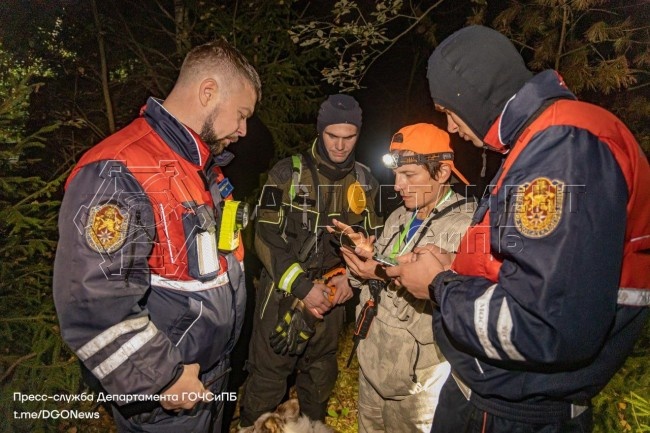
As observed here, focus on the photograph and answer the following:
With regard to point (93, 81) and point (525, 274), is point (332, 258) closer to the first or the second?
point (525, 274)

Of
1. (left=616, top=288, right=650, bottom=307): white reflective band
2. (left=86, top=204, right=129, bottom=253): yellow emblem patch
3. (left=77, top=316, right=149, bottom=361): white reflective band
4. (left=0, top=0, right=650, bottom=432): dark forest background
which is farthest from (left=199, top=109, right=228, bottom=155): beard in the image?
(left=616, top=288, right=650, bottom=307): white reflective band

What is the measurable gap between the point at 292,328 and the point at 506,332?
2.74 metres

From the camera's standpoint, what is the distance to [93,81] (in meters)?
5.86

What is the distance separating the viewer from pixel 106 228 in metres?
1.94

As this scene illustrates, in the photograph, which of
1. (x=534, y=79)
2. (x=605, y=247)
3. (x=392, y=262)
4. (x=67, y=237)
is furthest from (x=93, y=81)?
(x=605, y=247)

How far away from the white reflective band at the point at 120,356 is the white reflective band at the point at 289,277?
2.04 metres

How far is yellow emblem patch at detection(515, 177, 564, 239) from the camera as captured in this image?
1.42 meters

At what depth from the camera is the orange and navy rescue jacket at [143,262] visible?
189 cm

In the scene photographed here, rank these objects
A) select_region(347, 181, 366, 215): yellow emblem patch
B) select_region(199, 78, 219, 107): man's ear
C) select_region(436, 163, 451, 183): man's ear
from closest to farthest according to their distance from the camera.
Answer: select_region(199, 78, 219, 107): man's ear < select_region(436, 163, 451, 183): man's ear < select_region(347, 181, 366, 215): yellow emblem patch

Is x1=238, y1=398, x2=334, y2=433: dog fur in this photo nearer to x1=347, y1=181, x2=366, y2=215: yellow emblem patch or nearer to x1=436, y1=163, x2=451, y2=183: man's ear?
x1=347, y1=181, x2=366, y2=215: yellow emblem patch

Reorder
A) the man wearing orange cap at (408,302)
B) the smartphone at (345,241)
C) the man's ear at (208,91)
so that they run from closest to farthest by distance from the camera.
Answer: the man's ear at (208,91), the man wearing orange cap at (408,302), the smartphone at (345,241)

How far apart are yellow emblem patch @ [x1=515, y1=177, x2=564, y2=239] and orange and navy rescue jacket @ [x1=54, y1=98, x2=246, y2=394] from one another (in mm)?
1667

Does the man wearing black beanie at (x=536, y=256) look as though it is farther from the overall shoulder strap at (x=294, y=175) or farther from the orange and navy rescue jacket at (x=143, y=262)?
the overall shoulder strap at (x=294, y=175)

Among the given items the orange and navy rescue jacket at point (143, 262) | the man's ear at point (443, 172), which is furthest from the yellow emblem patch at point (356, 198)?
the orange and navy rescue jacket at point (143, 262)
